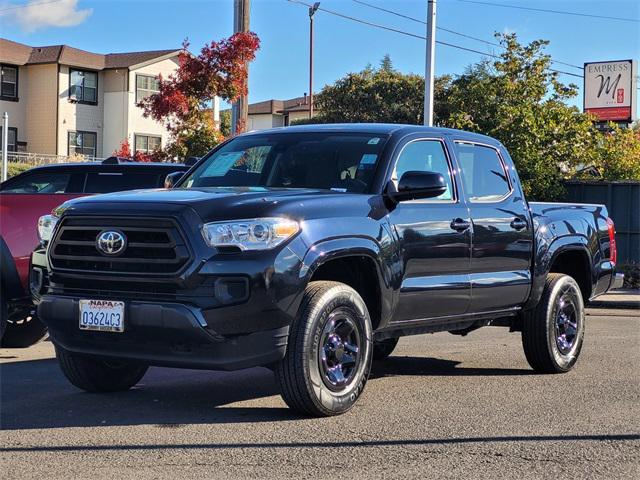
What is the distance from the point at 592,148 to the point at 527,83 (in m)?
2.35

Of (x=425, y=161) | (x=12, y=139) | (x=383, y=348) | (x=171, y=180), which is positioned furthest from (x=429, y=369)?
(x=12, y=139)

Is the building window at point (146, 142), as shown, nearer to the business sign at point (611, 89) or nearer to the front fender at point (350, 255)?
the business sign at point (611, 89)

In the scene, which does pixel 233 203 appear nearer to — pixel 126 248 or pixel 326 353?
pixel 126 248

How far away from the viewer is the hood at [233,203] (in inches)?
216

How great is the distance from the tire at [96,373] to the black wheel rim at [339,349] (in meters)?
1.47

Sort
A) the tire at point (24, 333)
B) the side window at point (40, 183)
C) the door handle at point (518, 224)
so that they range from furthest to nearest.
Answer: the side window at point (40, 183), the tire at point (24, 333), the door handle at point (518, 224)

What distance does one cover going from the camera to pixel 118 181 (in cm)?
992

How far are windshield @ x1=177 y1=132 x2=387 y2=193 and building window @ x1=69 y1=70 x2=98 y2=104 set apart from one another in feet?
135

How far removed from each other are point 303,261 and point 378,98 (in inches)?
1771

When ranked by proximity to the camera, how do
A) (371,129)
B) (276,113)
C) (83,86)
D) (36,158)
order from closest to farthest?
1. (371,129)
2. (36,158)
3. (83,86)
4. (276,113)

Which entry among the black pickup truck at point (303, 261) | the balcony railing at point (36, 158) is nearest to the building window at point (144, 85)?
the balcony railing at point (36, 158)

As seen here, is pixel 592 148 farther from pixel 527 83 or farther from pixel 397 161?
pixel 397 161

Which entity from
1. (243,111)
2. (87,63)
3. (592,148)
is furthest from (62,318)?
(87,63)

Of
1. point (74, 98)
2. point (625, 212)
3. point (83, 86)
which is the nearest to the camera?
point (625, 212)
